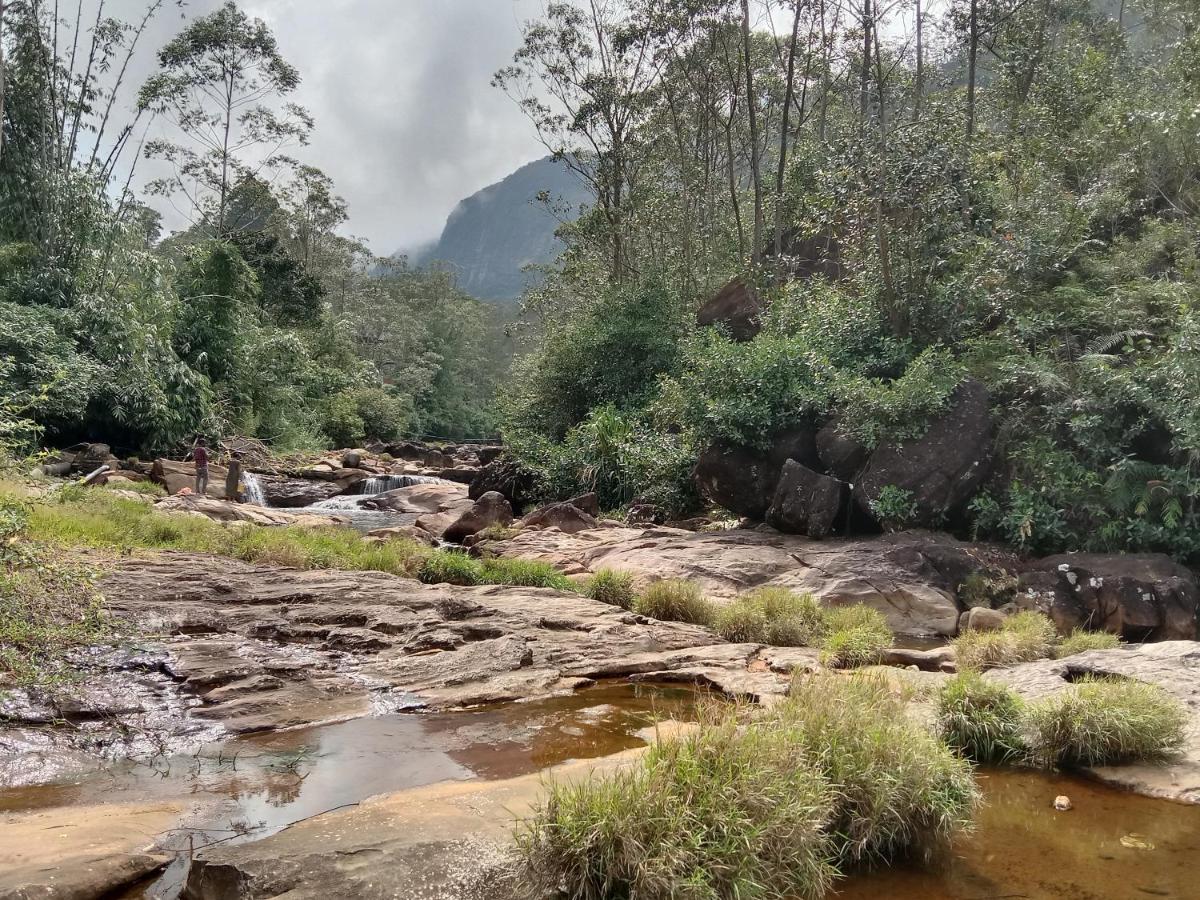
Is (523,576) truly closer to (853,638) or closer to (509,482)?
(853,638)

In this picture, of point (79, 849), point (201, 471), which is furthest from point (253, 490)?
→ point (79, 849)

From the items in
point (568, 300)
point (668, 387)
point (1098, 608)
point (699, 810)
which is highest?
point (568, 300)

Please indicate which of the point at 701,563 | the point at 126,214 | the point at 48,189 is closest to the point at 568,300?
the point at 126,214

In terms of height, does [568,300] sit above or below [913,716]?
above

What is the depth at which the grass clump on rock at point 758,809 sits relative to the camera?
3.30 metres

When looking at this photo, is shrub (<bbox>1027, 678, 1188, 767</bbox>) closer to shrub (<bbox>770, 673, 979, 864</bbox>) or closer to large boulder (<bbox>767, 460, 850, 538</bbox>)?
shrub (<bbox>770, 673, 979, 864</bbox>)

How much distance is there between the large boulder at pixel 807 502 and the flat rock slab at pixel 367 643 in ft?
13.8

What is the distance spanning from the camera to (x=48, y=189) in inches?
810

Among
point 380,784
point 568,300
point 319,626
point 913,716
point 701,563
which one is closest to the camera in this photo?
point 380,784

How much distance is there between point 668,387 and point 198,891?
1454 centimetres

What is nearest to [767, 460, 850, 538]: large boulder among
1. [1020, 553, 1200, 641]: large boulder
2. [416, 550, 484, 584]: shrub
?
[1020, 553, 1200, 641]: large boulder

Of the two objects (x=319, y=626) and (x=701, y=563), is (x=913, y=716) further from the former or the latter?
(x=701, y=563)

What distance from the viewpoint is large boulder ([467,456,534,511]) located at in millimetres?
19125

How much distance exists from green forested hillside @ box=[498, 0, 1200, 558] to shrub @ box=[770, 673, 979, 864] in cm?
755
